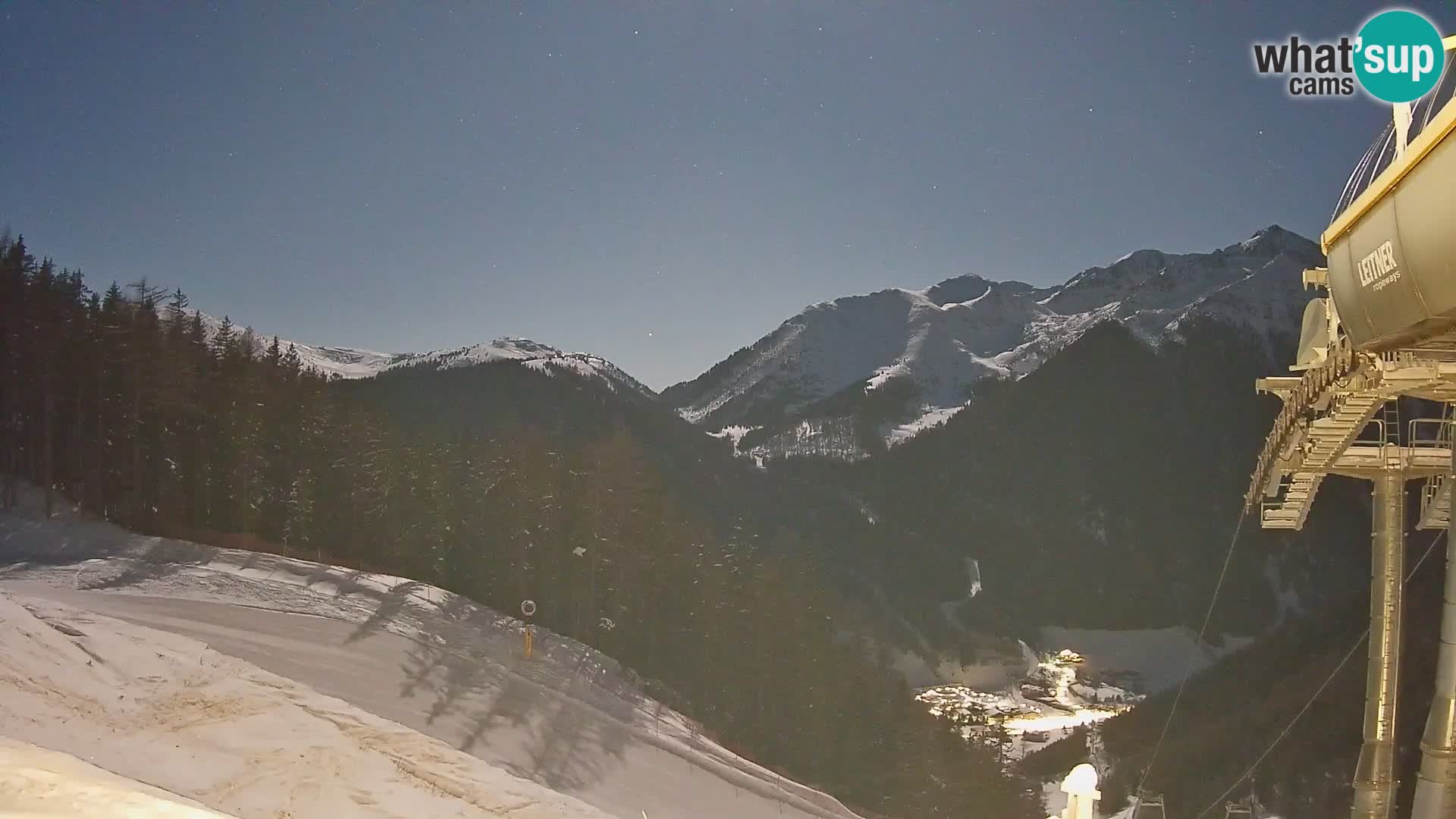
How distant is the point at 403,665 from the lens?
970 inches

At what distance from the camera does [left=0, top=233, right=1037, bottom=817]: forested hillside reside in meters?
45.8

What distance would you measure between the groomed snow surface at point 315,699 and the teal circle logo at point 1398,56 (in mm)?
10715

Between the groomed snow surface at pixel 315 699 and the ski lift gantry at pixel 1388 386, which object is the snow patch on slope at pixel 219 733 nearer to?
the groomed snow surface at pixel 315 699

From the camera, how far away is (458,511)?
179 feet

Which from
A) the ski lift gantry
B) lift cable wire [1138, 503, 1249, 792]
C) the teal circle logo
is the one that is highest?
the teal circle logo

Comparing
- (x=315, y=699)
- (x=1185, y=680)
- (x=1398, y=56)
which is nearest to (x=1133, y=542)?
(x=1185, y=680)

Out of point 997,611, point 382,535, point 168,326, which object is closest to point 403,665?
point 382,535

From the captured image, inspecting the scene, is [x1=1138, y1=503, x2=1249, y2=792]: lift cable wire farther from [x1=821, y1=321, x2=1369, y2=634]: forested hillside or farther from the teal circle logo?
[x1=821, y1=321, x2=1369, y2=634]: forested hillside

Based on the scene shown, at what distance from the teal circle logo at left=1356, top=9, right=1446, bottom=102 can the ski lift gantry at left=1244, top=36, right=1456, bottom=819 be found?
0.50 feet

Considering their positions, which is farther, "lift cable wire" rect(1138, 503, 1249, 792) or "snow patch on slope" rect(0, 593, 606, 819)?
"lift cable wire" rect(1138, 503, 1249, 792)

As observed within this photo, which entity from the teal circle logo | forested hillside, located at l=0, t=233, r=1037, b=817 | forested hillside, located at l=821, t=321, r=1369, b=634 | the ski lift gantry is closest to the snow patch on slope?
the ski lift gantry

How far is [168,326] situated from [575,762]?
159 ft

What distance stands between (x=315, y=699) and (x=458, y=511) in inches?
1475

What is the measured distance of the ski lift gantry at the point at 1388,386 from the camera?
10.00ft
